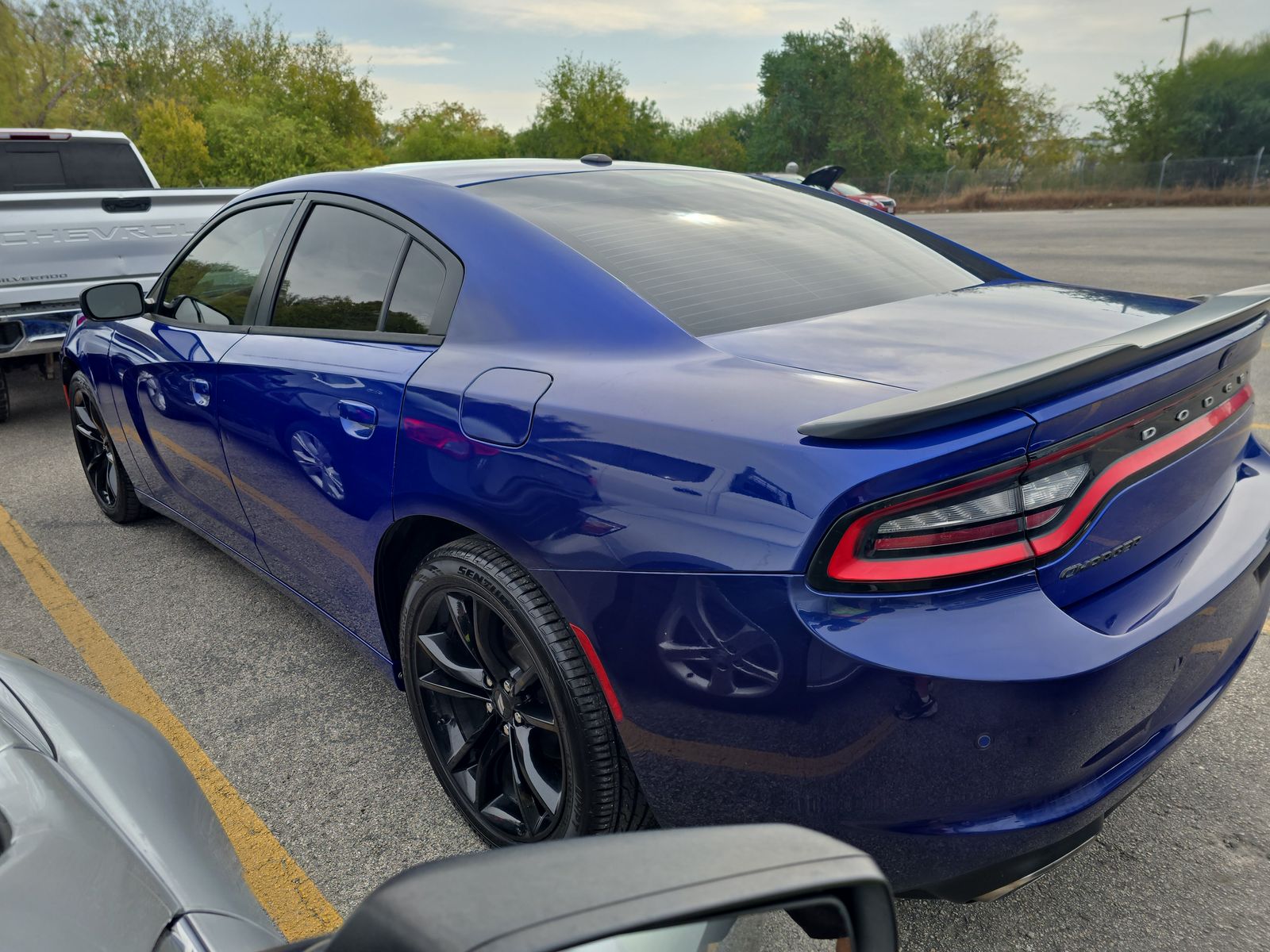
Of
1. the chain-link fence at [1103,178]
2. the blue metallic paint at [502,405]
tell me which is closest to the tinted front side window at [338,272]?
the blue metallic paint at [502,405]

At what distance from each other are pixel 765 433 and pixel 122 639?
3.01 meters

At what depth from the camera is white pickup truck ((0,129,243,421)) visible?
6.32 metres

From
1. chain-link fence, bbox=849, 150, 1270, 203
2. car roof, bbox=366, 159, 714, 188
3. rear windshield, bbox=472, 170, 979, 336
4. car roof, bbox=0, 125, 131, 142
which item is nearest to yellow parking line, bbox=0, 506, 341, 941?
rear windshield, bbox=472, 170, 979, 336

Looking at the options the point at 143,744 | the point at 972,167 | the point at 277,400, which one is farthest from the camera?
the point at 972,167

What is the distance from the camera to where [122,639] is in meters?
3.54

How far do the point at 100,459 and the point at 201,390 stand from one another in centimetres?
202

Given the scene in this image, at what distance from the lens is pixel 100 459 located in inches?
189

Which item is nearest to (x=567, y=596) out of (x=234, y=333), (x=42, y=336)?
(x=234, y=333)

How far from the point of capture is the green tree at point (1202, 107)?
41.4m

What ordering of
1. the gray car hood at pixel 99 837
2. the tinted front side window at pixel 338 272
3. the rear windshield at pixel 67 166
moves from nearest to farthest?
the gray car hood at pixel 99 837, the tinted front side window at pixel 338 272, the rear windshield at pixel 67 166

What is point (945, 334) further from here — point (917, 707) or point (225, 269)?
point (225, 269)

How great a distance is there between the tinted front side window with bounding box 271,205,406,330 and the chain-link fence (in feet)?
130

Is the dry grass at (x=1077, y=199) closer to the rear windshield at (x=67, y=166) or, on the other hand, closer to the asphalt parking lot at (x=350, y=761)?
the asphalt parking lot at (x=350, y=761)

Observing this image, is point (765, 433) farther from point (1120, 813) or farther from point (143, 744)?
point (1120, 813)
